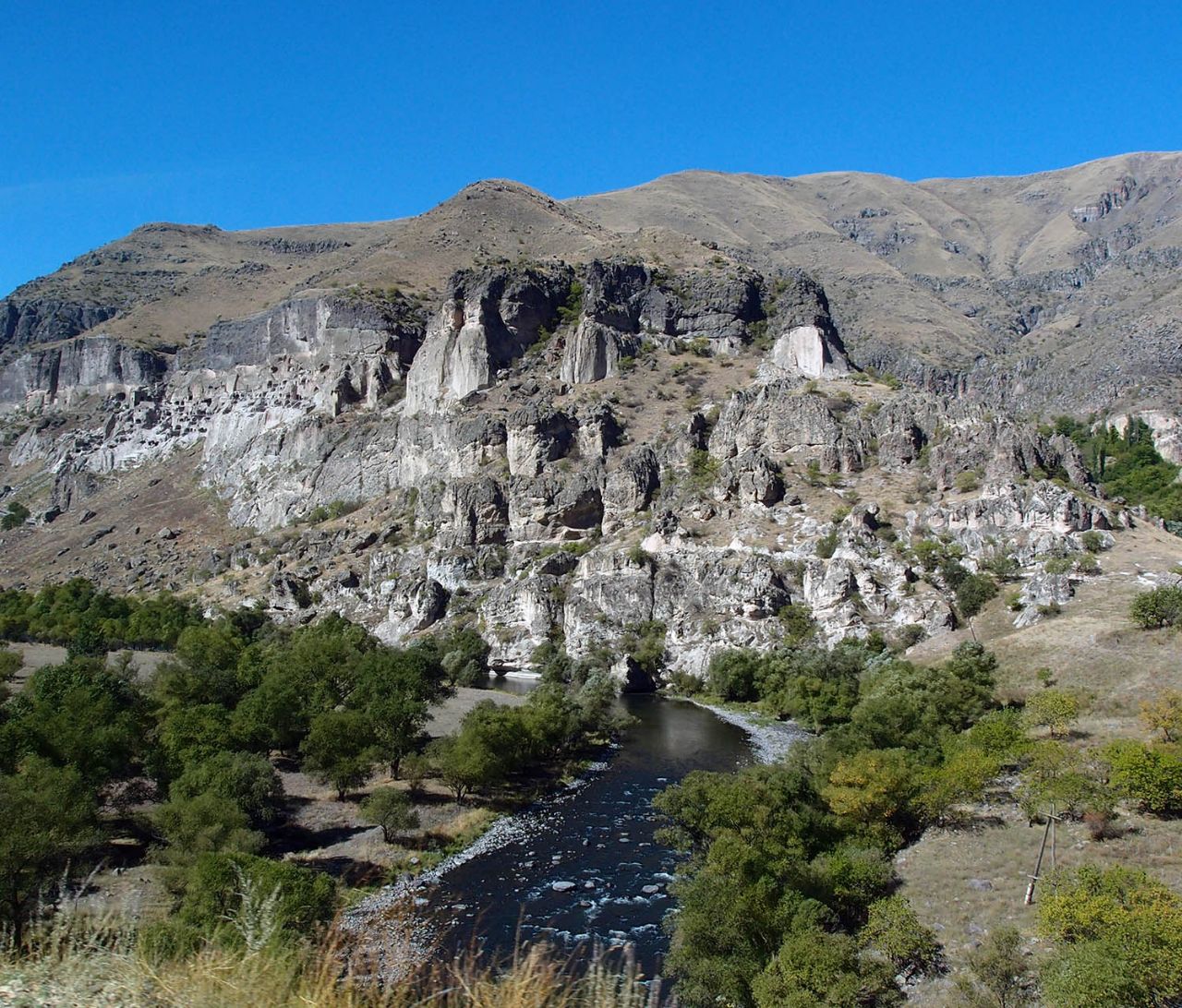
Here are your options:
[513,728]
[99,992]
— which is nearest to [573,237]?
[513,728]

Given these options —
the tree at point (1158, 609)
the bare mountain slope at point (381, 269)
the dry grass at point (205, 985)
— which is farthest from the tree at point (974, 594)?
the bare mountain slope at point (381, 269)

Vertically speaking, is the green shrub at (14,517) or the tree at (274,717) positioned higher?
the green shrub at (14,517)

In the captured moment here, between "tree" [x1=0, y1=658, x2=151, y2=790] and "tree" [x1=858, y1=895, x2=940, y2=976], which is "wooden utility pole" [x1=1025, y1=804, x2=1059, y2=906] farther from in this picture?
"tree" [x1=0, y1=658, x2=151, y2=790]

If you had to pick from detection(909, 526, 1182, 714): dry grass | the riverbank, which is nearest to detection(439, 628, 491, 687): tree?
the riverbank

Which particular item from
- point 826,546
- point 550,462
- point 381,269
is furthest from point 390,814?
point 381,269

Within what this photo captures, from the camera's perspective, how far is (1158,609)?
4906 centimetres

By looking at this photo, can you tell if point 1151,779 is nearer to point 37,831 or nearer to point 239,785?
point 239,785

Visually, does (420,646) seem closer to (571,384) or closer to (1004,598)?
(1004,598)

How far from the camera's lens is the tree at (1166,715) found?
3331 centimetres

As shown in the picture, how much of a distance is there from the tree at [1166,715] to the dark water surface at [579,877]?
19.2m

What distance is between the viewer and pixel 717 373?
12544 cm

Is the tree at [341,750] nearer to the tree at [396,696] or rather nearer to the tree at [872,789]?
the tree at [396,696]

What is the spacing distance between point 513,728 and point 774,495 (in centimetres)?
5303

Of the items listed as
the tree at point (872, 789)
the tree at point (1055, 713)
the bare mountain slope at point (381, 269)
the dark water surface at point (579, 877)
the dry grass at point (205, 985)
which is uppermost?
the bare mountain slope at point (381, 269)
